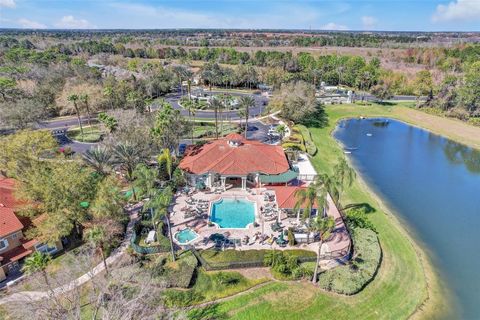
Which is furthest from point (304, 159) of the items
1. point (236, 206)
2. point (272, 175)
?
point (236, 206)

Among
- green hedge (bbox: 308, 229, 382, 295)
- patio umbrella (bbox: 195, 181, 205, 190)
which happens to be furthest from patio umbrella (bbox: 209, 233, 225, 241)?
patio umbrella (bbox: 195, 181, 205, 190)

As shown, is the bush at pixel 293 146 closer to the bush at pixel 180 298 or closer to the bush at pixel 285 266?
the bush at pixel 285 266

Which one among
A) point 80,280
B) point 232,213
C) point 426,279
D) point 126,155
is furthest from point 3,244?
point 426,279

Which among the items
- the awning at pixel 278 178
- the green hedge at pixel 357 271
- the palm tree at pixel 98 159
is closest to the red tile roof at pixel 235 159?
the awning at pixel 278 178

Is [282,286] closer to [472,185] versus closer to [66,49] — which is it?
[472,185]

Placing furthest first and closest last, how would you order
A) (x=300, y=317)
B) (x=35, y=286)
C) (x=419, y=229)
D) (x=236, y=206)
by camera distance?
(x=236, y=206) < (x=419, y=229) < (x=35, y=286) < (x=300, y=317)

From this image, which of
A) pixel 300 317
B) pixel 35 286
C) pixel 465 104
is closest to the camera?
pixel 300 317

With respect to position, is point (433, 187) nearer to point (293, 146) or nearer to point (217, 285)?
point (293, 146)
